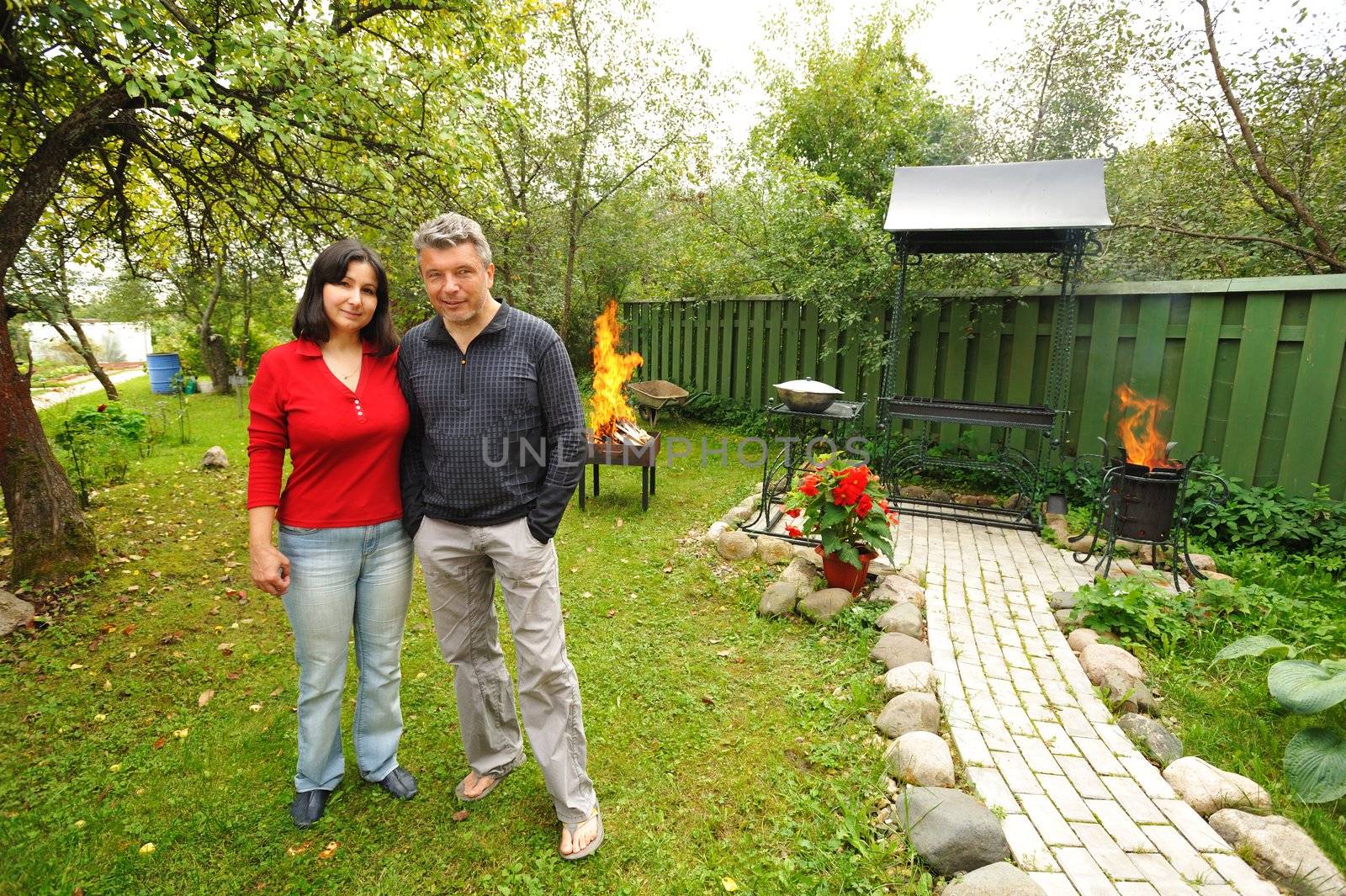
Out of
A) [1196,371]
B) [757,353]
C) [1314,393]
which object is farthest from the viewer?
[757,353]

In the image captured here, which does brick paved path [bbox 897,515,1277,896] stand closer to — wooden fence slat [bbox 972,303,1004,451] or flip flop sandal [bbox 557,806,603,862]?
flip flop sandal [bbox 557,806,603,862]

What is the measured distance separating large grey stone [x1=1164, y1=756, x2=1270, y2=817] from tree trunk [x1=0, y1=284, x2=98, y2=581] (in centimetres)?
612

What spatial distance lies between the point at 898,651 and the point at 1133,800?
1056 mm

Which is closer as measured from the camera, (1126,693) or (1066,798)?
(1066,798)

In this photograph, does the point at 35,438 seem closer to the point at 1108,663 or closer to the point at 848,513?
the point at 848,513

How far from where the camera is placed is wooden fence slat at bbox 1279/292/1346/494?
427cm

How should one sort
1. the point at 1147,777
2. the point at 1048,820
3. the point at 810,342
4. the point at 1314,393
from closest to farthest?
the point at 1048,820 → the point at 1147,777 → the point at 1314,393 → the point at 810,342

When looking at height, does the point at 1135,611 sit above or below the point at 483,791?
above

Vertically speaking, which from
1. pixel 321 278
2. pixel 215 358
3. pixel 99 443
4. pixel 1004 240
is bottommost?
pixel 99 443

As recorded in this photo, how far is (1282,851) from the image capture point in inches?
76.5

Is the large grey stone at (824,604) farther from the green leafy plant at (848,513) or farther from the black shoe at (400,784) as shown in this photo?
the black shoe at (400,784)

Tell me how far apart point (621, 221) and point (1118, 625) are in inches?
324

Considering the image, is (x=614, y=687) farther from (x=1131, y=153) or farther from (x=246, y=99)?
(x=1131, y=153)

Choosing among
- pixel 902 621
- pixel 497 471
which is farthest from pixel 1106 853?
pixel 497 471
